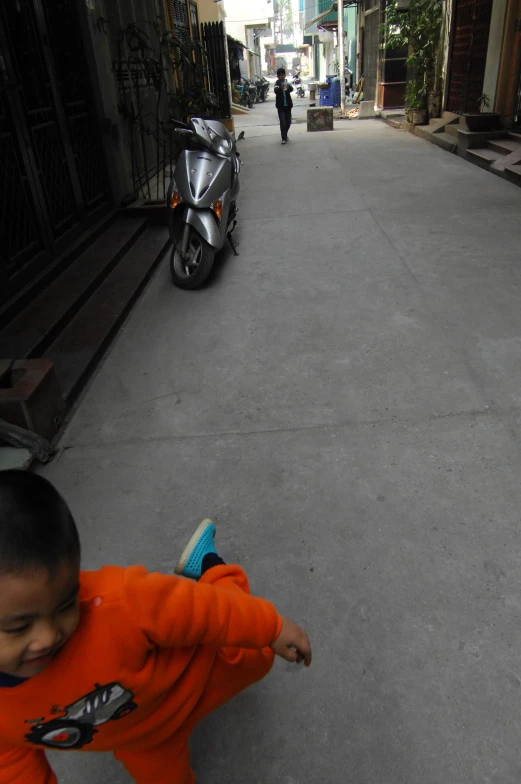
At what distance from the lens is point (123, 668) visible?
3.17ft

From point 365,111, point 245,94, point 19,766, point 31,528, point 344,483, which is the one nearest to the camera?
point 31,528

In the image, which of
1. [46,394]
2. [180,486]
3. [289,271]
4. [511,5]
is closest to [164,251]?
[289,271]

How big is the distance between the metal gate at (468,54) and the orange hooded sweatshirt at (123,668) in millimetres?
10710

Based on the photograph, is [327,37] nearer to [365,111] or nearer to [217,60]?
[365,111]

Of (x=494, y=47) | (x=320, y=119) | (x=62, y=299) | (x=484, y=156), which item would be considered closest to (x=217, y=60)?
(x=320, y=119)

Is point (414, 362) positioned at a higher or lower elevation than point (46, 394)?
lower

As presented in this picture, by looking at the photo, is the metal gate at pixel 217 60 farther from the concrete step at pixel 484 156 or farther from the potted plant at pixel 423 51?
the concrete step at pixel 484 156

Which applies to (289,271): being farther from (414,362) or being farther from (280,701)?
(280,701)

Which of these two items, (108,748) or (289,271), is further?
(289,271)

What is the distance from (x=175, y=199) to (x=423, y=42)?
9.69 m

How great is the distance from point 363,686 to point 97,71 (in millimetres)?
6052

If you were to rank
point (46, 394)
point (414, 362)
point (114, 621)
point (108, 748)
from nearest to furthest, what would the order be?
point (114, 621)
point (108, 748)
point (46, 394)
point (414, 362)

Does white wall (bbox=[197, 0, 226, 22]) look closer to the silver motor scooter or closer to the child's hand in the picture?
the silver motor scooter

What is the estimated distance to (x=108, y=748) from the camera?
1104mm
